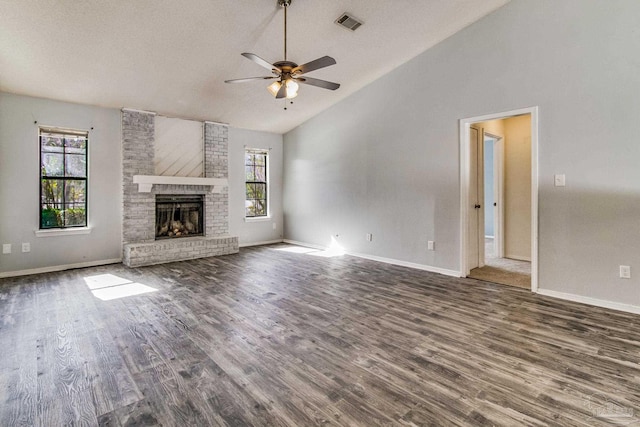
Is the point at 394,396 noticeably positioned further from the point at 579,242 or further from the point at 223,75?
the point at 223,75

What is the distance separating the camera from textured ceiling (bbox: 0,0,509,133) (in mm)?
3262

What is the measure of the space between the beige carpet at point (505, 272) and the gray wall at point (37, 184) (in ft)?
19.8

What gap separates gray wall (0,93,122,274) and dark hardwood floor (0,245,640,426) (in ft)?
3.03

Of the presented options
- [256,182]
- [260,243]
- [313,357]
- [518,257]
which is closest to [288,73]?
[313,357]

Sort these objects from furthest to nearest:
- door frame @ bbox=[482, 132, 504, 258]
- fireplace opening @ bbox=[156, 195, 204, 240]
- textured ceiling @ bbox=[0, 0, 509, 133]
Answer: fireplace opening @ bbox=[156, 195, 204, 240] → door frame @ bbox=[482, 132, 504, 258] → textured ceiling @ bbox=[0, 0, 509, 133]

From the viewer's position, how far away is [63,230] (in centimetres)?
496

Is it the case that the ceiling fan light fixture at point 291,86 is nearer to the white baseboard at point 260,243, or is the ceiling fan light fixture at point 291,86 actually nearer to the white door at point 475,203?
the white door at point 475,203

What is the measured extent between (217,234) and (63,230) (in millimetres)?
2487

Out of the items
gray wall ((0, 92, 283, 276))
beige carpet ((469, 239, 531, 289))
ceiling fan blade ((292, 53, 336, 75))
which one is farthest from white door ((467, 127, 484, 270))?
gray wall ((0, 92, 283, 276))

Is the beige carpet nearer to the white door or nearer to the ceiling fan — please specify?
the white door

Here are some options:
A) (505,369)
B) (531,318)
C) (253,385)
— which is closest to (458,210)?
(531,318)

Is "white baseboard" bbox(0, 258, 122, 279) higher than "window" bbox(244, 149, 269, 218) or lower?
lower

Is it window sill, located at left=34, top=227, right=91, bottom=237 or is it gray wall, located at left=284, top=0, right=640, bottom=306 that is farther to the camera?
window sill, located at left=34, top=227, right=91, bottom=237

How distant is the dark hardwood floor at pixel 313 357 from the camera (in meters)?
1.72
